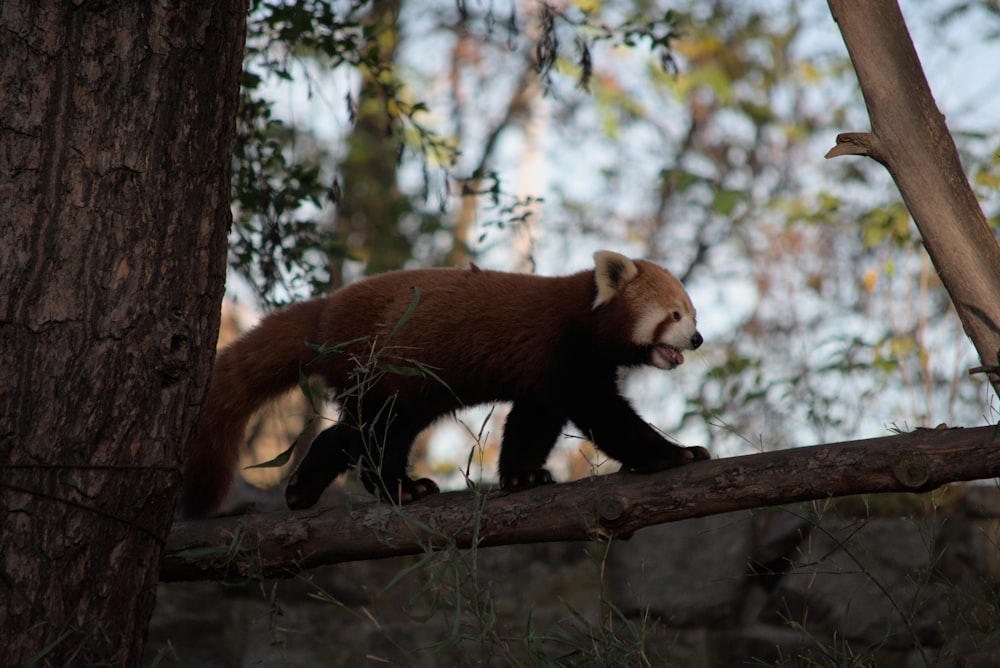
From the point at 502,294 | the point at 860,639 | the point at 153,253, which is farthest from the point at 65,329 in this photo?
the point at 860,639

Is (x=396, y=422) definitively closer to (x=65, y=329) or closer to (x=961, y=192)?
(x=65, y=329)

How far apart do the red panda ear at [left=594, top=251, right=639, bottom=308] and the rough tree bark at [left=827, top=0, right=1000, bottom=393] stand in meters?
1.06

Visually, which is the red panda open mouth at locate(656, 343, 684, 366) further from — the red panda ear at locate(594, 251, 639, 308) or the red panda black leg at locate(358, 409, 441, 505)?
the red panda black leg at locate(358, 409, 441, 505)

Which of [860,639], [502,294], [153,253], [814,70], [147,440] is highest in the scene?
[814,70]

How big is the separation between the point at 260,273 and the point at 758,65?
26.8 ft

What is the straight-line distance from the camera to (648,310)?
12.5 ft

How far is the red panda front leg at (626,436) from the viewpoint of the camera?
10.4 ft

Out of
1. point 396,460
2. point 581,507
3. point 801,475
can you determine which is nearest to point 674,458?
point 581,507

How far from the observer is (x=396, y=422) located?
12.2 ft

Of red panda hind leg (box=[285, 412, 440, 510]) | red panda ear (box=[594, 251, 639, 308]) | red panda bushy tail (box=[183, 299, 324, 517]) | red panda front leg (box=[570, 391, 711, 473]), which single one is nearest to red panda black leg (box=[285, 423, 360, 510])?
red panda hind leg (box=[285, 412, 440, 510])

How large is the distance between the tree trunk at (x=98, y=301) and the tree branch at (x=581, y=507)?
388 millimetres

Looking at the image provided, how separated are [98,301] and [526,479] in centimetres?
170

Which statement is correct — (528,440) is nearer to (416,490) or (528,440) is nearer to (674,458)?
(416,490)

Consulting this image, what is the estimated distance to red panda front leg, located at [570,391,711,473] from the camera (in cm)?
318
